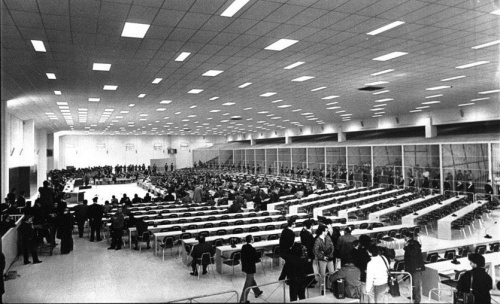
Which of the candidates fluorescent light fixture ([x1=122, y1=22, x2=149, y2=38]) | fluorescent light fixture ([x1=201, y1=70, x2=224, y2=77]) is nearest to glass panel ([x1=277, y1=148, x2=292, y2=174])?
fluorescent light fixture ([x1=201, y1=70, x2=224, y2=77])

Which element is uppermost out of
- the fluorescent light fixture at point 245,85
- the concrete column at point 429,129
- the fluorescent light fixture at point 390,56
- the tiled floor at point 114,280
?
the fluorescent light fixture at point 245,85

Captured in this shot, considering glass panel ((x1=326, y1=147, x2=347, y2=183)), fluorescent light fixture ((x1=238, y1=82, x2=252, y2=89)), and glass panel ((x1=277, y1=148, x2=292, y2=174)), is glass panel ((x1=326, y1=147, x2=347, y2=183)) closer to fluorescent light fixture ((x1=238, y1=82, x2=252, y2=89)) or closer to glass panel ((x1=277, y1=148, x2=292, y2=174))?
glass panel ((x1=277, y1=148, x2=292, y2=174))

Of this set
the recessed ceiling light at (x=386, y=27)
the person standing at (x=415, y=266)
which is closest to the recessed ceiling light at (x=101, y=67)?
the recessed ceiling light at (x=386, y=27)

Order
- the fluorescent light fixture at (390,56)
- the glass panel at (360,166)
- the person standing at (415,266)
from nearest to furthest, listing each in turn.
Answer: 1. the person standing at (415,266)
2. the fluorescent light fixture at (390,56)
3. the glass panel at (360,166)

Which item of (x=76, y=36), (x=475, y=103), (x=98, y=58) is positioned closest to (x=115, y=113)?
(x=98, y=58)

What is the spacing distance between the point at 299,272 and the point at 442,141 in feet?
73.1

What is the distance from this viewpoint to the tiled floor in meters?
7.81

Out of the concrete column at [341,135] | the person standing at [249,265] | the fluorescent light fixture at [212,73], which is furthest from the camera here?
the concrete column at [341,135]

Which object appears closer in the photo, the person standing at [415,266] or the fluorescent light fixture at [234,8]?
the fluorescent light fixture at [234,8]

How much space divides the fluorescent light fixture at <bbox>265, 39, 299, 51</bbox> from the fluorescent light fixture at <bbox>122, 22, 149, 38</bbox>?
3627 millimetres

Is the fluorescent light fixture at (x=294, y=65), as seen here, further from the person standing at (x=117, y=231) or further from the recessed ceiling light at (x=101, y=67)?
the person standing at (x=117, y=231)

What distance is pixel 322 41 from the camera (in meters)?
10.2

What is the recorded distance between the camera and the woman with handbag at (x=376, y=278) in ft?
20.5

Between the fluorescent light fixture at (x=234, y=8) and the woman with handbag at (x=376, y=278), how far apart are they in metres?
5.40
